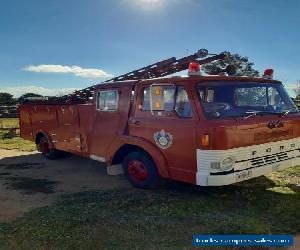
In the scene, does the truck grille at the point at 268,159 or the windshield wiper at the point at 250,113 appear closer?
the windshield wiper at the point at 250,113

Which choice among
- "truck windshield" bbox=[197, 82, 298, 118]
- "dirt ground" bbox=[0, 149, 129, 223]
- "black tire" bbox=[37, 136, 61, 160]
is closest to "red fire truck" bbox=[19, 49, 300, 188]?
"truck windshield" bbox=[197, 82, 298, 118]

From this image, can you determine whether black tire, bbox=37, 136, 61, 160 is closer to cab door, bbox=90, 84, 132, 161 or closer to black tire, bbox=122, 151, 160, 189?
cab door, bbox=90, 84, 132, 161

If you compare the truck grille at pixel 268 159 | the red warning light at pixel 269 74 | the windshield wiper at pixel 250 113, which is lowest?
the truck grille at pixel 268 159

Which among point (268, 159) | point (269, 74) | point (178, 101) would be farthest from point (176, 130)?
point (269, 74)

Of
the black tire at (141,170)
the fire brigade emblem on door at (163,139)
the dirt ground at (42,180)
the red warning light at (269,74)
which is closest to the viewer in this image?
the fire brigade emblem on door at (163,139)

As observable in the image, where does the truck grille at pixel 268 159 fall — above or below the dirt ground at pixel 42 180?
above

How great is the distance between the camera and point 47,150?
35.3 feet

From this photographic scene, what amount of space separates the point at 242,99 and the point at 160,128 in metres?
1.49

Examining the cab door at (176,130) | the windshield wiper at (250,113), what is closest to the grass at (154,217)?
the cab door at (176,130)

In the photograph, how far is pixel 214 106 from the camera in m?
6.07

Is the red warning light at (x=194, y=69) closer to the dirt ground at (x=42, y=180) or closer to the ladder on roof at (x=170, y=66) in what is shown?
the ladder on roof at (x=170, y=66)

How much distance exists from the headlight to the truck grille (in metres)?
0.45

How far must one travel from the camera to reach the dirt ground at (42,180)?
6633 millimetres

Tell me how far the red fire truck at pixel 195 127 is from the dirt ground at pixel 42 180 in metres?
0.63
